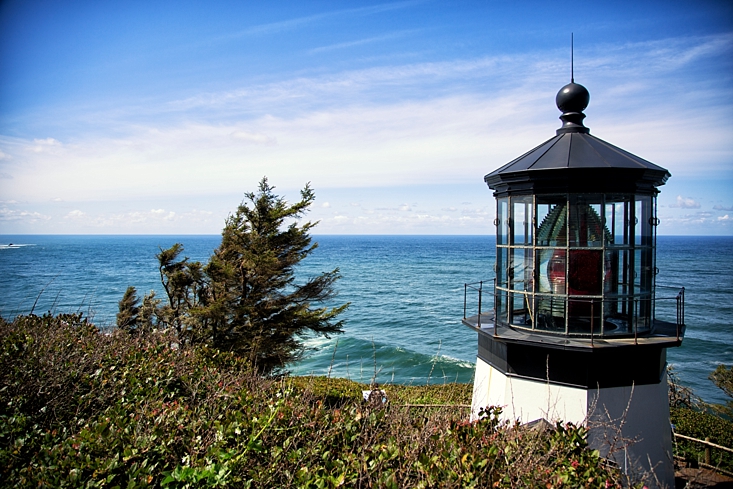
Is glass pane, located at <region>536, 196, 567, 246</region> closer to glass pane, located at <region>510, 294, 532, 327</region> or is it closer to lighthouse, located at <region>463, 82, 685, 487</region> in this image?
lighthouse, located at <region>463, 82, 685, 487</region>

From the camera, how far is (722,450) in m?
8.95

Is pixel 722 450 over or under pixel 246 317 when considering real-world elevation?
under

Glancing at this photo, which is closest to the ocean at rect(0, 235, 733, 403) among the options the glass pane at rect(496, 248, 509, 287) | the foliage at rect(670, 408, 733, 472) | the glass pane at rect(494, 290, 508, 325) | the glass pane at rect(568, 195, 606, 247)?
the glass pane at rect(568, 195, 606, 247)

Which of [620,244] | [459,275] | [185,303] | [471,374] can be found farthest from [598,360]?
[459,275]

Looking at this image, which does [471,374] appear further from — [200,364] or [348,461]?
[348,461]

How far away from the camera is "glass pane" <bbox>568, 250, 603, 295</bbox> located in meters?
5.43

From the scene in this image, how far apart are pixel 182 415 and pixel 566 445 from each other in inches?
116

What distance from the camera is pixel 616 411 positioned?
17.6ft

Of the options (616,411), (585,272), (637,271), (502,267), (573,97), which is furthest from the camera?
(502,267)

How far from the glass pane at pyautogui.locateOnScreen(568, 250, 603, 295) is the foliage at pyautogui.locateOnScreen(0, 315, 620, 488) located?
1994 mm

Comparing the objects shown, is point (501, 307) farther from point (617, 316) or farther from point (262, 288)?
point (262, 288)

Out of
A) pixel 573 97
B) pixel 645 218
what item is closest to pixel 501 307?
pixel 645 218

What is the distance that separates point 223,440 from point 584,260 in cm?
428

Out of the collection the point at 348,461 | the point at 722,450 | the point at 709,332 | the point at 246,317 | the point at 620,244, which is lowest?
the point at 709,332
